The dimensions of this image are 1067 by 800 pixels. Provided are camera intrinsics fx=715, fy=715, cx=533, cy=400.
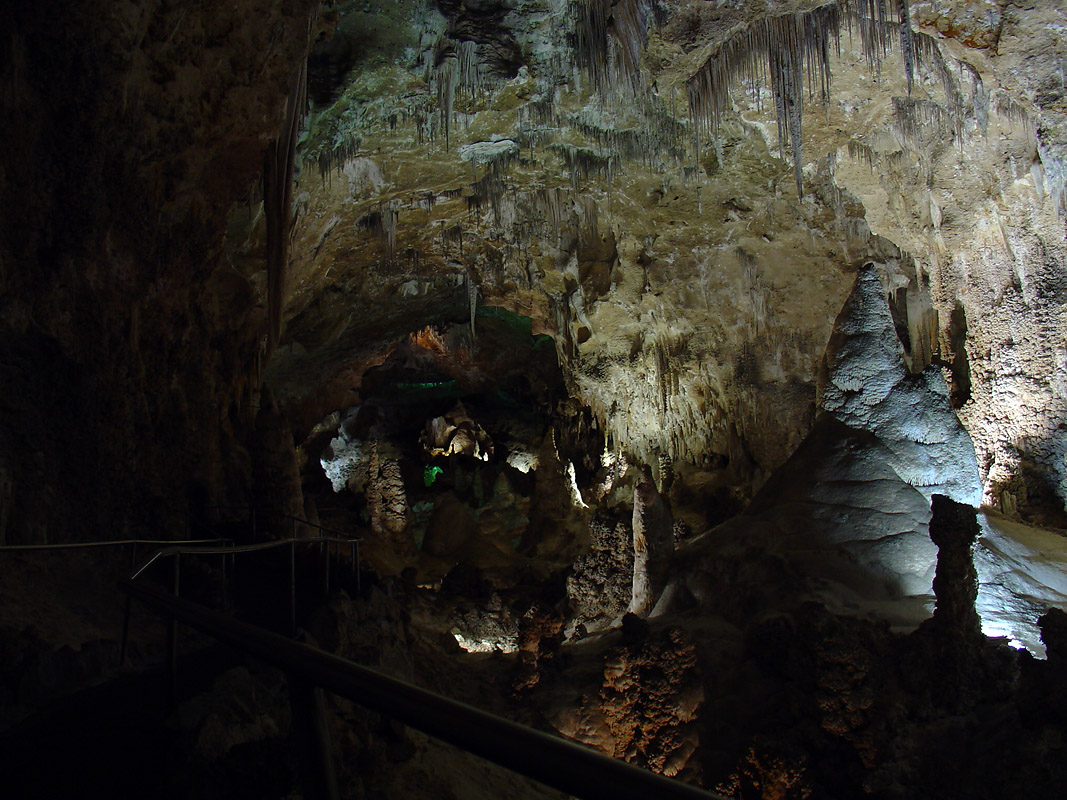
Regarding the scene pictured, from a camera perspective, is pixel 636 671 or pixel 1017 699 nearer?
pixel 1017 699

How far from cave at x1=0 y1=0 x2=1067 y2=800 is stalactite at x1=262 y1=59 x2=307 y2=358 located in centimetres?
6

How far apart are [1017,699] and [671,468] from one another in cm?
1122

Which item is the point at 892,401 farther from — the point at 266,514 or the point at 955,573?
the point at 266,514

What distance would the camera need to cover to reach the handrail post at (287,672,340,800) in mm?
1406

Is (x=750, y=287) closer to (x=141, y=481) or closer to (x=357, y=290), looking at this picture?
(x=357, y=290)

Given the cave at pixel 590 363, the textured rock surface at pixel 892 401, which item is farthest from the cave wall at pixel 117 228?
the textured rock surface at pixel 892 401

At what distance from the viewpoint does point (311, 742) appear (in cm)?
142

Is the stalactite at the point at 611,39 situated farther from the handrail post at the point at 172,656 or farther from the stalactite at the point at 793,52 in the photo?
the handrail post at the point at 172,656

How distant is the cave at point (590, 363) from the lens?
494 centimetres

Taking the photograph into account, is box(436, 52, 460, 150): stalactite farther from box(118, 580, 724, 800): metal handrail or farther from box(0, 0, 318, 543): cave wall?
box(118, 580, 724, 800): metal handrail

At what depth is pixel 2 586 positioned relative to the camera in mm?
4625

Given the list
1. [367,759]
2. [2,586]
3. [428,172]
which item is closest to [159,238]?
[2,586]

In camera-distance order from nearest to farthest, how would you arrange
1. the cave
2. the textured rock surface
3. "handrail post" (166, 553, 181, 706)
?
1. "handrail post" (166, 553, 181, 706)
2. the cave
3. the textured rock surface

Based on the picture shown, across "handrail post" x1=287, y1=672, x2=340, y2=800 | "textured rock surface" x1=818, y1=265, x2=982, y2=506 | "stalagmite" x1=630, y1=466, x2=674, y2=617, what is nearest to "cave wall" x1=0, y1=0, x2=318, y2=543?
"handrail post" x1=287, y1=672, x2=340, y2=800
